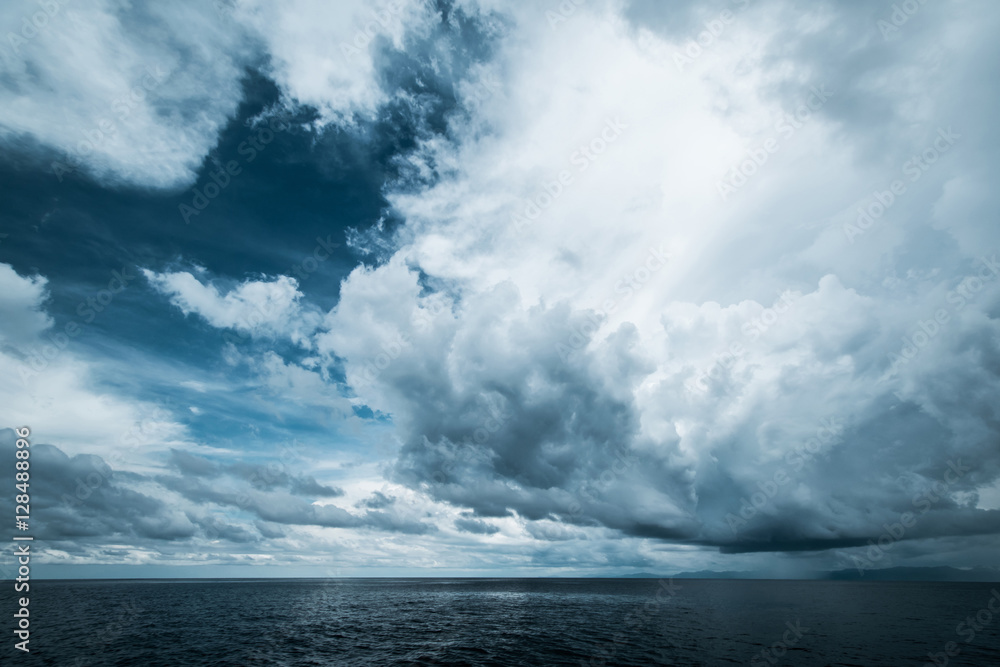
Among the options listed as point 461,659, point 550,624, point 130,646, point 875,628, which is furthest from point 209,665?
point 875,628

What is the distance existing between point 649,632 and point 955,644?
49.8 metres

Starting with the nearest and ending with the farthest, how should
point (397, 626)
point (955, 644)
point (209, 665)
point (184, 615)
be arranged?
point (209, 665) < point (955, 644) < point (397, 626) < point (184, 615)

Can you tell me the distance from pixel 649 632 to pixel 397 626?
48424mm

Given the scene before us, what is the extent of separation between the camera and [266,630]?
265 ft

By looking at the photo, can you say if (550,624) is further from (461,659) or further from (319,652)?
(319,652)

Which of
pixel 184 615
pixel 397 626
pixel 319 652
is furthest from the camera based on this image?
pixel 184 615

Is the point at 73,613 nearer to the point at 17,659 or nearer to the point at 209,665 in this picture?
the point at 17,659

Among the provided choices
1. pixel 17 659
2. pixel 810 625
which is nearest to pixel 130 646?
pixel 17 659

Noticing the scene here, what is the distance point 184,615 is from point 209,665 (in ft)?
239

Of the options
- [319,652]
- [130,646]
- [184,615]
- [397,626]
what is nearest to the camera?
[319,652]

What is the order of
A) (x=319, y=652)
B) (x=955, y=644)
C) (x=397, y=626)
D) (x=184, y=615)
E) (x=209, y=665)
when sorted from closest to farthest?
(x=209, y=665) < (x=319, y=652) < (x=955, y=644) < (x=397, y=626) < (x=184, y=615)

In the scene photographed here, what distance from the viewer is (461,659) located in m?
55.9

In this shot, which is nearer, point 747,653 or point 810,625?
point 747,653

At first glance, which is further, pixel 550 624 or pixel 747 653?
pixel 550 624
